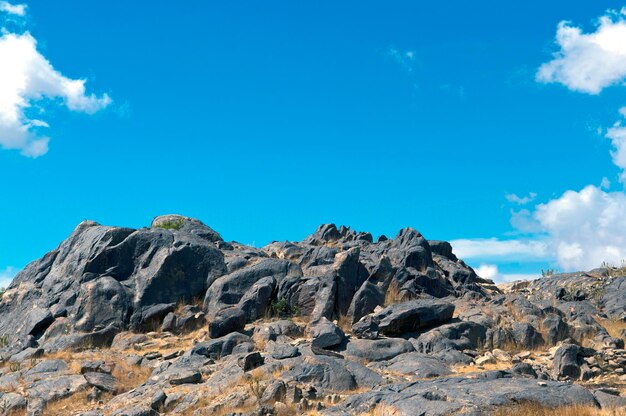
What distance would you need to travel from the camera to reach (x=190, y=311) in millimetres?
28422

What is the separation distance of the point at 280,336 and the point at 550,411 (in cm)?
1168

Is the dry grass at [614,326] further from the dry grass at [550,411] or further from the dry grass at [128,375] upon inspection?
the dry grass at [128,375]

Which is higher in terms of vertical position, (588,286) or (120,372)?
(588,286)

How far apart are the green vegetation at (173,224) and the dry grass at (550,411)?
1068 inches

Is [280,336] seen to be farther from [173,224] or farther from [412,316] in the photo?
[173,224]

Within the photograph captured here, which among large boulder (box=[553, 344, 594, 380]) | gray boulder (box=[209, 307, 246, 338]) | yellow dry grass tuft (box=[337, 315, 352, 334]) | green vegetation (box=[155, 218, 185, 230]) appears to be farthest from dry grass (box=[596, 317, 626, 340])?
green vegetation (box=[155, 218, 185, 230])

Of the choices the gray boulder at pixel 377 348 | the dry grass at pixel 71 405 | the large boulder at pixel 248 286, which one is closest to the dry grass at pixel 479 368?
the gray boulder at pixel 377 348

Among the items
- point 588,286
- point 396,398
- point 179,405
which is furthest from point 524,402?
point 588,286

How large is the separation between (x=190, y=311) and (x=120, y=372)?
6004 millimetres

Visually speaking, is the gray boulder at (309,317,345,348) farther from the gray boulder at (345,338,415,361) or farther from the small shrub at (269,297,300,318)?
the small shrub at (269,297,300,318)

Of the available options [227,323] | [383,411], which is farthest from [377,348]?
[383,411]

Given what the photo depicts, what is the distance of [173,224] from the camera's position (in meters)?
39.7

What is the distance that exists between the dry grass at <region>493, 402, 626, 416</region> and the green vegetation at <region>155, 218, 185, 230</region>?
27136mm

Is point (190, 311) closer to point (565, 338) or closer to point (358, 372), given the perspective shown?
point (358, 372)
